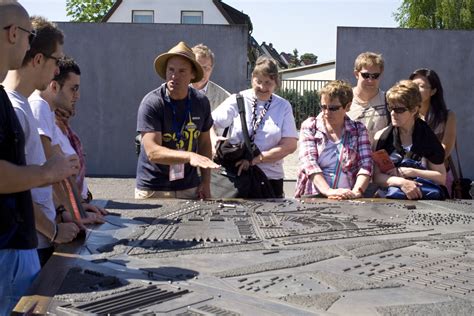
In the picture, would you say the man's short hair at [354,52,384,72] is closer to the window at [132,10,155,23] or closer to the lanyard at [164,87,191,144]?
the lanyard at [164,87,191,144]

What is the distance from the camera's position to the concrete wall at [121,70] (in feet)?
40.3

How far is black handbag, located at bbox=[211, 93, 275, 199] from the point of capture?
181 inches

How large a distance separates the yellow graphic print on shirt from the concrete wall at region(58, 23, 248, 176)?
7872 millimetres

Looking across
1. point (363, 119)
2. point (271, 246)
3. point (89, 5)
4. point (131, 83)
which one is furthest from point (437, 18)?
point (271, 246)

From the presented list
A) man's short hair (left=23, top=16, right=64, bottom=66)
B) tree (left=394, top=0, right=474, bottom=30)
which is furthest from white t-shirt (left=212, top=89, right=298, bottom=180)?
tree (left=394, top=0, right=474, bottom=30)

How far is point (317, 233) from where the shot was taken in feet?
10.8

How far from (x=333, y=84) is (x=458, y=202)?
1.16 meters

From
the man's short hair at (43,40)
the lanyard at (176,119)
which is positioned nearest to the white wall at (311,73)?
A: the lanyard at (176,119)

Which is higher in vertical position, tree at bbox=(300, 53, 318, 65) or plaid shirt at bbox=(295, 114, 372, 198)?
tree at bbox=(300, 53, 318, 65)

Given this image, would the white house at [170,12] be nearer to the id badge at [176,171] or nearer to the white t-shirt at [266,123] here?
the white t-shirt at [266,123]

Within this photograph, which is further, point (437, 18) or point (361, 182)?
point (437, 18)

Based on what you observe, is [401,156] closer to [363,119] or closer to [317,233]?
[363,119]

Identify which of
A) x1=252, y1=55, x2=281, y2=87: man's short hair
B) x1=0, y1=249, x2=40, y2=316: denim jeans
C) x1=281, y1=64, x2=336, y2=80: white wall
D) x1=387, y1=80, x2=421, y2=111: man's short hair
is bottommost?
x1=0, y1=249, x2=40, y2=316: denim jeans

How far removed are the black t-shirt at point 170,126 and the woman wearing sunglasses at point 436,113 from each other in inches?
66.7
